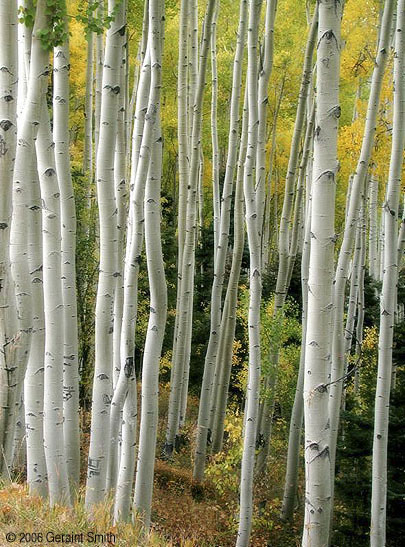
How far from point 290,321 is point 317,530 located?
10.8 metres

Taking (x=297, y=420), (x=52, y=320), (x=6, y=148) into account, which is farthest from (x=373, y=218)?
(x=6, y=148)

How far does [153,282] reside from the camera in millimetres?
5195

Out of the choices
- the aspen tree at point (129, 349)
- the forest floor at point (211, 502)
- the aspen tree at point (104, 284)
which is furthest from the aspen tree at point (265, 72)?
the forest floor at point (211, 502)

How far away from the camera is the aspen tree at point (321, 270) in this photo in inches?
123

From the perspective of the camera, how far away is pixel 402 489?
8.95 m

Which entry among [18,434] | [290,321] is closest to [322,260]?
Answer: [18,434]

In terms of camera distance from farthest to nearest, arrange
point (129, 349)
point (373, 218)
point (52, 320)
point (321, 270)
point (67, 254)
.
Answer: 1. point (373, 218)
2. point (67, 254)
3. point (129, 349)
4. point (52, 320)
5. point (321, 270)

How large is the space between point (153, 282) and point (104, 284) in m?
0.51

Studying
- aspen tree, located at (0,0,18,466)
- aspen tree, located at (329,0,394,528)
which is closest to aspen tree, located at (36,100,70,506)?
aspen tree, located at (0,0,18,466)

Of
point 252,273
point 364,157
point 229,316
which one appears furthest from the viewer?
point 229,316

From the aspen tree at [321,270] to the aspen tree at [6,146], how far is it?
6.51ft

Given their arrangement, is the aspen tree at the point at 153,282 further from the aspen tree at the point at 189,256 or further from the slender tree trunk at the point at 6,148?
the aspen tree at the point at 189,256

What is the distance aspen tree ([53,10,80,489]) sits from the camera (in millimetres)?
4977

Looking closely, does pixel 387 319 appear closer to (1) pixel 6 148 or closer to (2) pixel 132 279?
(2) pixel 132 279
